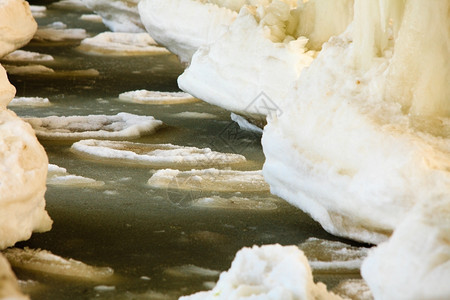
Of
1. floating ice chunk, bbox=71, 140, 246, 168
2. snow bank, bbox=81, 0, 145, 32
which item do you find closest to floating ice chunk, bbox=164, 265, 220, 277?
floating ice chunk, bbox=71, 140, 246, 168

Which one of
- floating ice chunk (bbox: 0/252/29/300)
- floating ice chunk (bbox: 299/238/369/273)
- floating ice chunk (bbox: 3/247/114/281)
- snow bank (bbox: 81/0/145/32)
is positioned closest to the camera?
floating ice chunk (bbox: 0/252/29/300)

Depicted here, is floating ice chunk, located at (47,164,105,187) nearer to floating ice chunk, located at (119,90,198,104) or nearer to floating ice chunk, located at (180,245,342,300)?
floating ice chunk, located at (180,245,342,300)

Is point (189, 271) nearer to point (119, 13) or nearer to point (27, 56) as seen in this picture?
point (27, 56)

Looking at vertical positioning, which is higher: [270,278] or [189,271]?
[270,278]

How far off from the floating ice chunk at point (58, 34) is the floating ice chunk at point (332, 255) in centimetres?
763

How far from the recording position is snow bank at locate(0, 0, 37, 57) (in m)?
7.39

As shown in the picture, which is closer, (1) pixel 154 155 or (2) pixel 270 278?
(2) pixel 270 278

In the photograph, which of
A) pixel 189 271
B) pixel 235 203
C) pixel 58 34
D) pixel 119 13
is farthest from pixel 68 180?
pixel 58 34

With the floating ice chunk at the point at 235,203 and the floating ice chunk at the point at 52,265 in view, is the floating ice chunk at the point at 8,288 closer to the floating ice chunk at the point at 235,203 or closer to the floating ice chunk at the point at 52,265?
the floating ice chunk at the point at 52,265

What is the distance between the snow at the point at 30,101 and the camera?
6785 millimetres

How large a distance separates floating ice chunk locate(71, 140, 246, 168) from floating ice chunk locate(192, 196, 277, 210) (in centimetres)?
78

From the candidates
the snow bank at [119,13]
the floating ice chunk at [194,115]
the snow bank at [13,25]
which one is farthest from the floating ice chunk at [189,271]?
the snow bank at [119,13]

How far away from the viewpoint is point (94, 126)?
6.06m

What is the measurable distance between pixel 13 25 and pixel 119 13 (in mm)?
3445
